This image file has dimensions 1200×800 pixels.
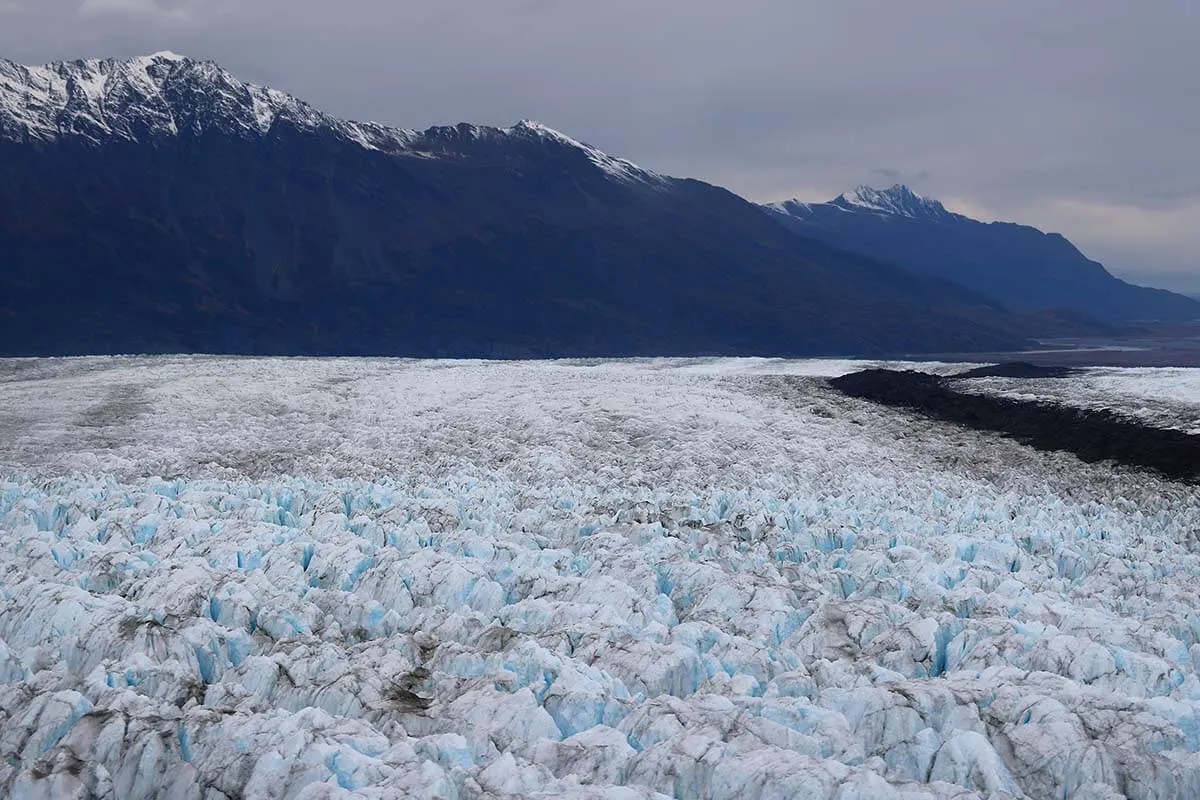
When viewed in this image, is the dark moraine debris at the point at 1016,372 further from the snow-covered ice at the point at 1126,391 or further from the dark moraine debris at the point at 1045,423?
the dark moraine debris at the point at 1045,423

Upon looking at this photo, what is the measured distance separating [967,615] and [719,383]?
3389cm

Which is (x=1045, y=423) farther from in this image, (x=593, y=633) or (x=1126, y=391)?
(x=593, y=633)

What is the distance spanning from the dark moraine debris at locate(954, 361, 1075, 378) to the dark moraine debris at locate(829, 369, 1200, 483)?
386 cm

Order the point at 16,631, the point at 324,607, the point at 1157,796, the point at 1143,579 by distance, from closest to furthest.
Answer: the point at 1157,796, the point at 16,631, the point at 324,607, the point at 1143,579

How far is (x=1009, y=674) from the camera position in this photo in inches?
506

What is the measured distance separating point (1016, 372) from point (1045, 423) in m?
16.7

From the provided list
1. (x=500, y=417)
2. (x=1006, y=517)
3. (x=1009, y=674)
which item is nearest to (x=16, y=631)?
(x=1009, y=674)

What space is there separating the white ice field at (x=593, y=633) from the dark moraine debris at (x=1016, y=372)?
21590 mm

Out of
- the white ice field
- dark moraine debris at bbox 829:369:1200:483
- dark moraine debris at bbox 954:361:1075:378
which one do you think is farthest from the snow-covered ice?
the white ice field

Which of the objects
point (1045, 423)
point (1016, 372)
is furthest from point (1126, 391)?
point (1016, 372)

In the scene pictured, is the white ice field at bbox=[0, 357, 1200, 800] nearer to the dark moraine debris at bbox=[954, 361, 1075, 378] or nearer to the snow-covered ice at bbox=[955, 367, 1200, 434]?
the snow-covered ice at bbox=[955, 367, 1200, 434]

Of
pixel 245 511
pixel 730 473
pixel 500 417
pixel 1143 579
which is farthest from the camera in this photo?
pixel 500 417

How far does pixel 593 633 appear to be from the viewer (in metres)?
14.3

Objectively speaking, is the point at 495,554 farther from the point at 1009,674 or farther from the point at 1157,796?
the point at 1157,796
